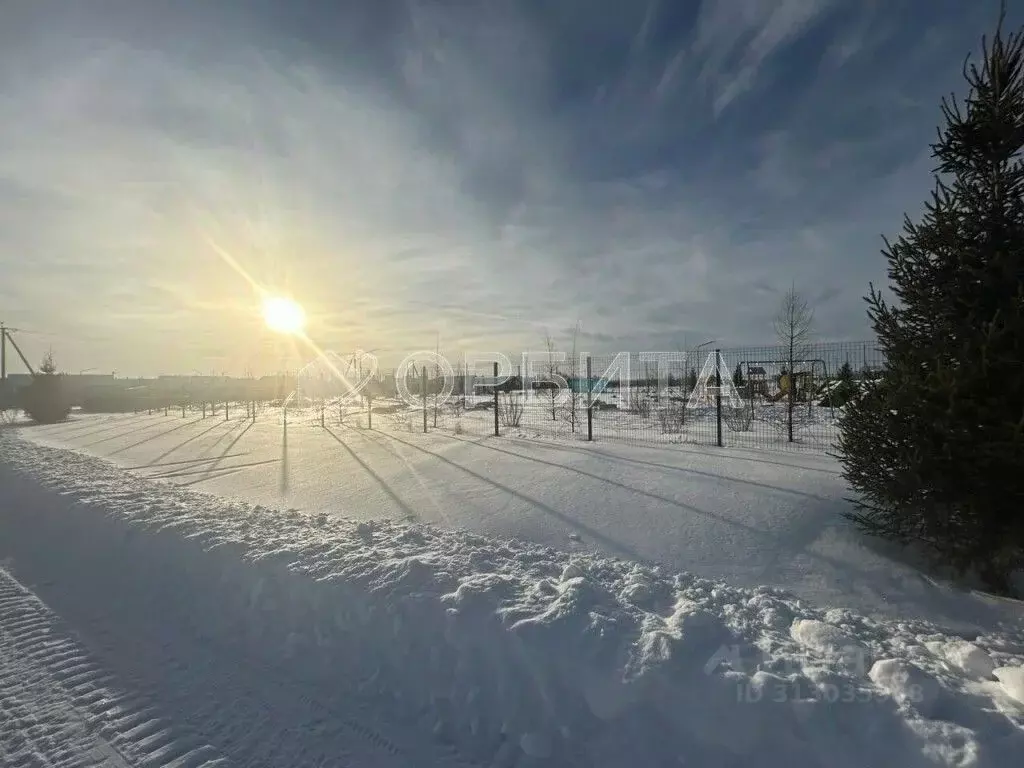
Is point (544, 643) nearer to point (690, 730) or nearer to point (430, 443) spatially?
point (690, 730)

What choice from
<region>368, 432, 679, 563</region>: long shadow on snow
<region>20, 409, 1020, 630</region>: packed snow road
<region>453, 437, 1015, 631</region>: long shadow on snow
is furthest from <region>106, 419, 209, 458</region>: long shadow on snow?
<region>453, 437, 1015, 631</region>: long shadow on snow

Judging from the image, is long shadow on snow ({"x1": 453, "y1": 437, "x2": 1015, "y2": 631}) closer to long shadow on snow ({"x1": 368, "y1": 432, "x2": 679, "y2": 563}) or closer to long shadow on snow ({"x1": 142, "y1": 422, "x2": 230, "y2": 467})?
long shadow on snow ({"x1": 368, "y1": 432, "x2": 679, "y2": 563})

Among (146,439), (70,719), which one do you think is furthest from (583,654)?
(146,439)

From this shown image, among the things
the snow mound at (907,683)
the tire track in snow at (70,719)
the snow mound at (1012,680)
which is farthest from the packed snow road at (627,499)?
the tire track in snow at (70,719)

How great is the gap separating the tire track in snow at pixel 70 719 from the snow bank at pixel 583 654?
801mm

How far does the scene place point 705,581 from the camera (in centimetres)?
433

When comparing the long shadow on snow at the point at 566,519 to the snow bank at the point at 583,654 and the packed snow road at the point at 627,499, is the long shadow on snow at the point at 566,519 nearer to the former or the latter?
the packed snow road at the point at 627,499

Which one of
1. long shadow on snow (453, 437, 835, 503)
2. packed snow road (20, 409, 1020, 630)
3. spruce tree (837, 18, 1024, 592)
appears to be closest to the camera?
spruce tree (837, 18, 1024, 592)

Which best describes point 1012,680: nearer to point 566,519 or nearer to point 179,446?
point 566,519

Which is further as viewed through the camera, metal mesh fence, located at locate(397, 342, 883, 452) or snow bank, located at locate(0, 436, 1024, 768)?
metal mesh fence, located at locate(397, 342, 883, 452)

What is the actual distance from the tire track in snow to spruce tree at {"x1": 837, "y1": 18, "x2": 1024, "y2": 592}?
6057 millimetres

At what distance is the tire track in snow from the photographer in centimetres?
272

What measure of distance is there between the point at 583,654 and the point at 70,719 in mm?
3384

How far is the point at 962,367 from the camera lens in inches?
160
